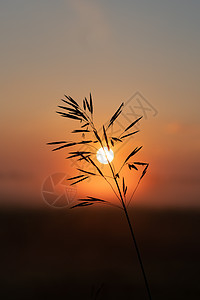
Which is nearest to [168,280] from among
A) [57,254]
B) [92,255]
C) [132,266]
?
[132,266]

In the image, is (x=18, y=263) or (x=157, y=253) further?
(x=157, y=253)

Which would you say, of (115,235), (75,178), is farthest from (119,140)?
(115,235)

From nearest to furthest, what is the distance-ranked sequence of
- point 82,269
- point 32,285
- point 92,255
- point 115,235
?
1. point 32,285
2. point 82,269
3. point 92,255
4. point 115,235

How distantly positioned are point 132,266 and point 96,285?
1061cm

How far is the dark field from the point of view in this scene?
996 cm

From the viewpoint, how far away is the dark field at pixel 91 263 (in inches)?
392

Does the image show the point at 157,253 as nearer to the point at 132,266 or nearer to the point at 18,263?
the point at 132,266

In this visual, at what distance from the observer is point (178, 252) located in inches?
595

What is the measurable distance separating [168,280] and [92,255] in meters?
3.91

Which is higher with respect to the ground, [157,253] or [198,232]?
[198,232]

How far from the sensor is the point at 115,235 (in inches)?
725

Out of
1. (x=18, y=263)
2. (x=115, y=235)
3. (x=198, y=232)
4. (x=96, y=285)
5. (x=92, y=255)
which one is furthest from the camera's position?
(x=198, y=232)

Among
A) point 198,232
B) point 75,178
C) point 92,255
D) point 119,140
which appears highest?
point 198,232

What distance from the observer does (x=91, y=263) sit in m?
12.9
